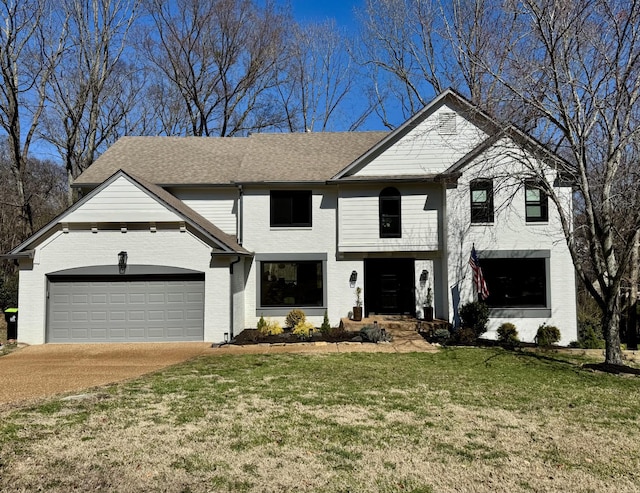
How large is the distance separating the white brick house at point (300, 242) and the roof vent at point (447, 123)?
1.5 inches

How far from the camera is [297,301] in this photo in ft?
52.2

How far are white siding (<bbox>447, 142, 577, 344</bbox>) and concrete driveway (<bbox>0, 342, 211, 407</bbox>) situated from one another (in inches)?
358

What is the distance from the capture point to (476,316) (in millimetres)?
13789

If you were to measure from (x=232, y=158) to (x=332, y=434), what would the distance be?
1477cm

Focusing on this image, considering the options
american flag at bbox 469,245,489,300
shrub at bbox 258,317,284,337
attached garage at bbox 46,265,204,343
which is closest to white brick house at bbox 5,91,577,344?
attached garage at bbox 46,265,204,343

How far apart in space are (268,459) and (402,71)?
1033 inches

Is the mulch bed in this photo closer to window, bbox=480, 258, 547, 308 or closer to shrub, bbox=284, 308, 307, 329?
shrub, bbox=284, 308, 307, 329

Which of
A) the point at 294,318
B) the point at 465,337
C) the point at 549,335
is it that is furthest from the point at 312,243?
the point at 549,335

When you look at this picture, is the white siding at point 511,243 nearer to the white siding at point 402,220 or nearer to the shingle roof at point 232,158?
the white siding at point 402,220

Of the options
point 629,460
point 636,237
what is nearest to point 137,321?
point 629,460

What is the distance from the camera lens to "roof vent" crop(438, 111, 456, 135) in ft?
51.1

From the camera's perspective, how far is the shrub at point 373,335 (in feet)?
42.1

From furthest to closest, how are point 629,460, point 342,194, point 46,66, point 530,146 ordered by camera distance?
point 46,66, point 342,194, point 530,146, point 629,460

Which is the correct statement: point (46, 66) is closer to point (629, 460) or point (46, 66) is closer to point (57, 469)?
point (57, 469)
